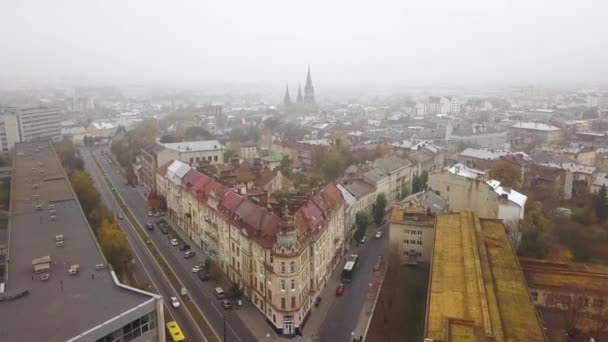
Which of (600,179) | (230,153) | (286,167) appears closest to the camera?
(600,179)

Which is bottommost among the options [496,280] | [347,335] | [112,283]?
[347,335]

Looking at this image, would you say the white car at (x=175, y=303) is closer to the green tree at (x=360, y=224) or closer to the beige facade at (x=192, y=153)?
the green tree at (x=360, y=224)

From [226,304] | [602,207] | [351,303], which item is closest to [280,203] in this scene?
[226,304]

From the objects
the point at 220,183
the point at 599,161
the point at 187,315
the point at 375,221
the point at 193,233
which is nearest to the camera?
the point at 187,315

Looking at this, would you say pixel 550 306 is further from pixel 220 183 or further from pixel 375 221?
pixel 220 183

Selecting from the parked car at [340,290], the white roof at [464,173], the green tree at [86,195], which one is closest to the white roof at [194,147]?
the green tree at [86,195]

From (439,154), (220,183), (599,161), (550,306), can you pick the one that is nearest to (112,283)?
(220,183)

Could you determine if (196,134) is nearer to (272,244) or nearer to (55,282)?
(272,244)
